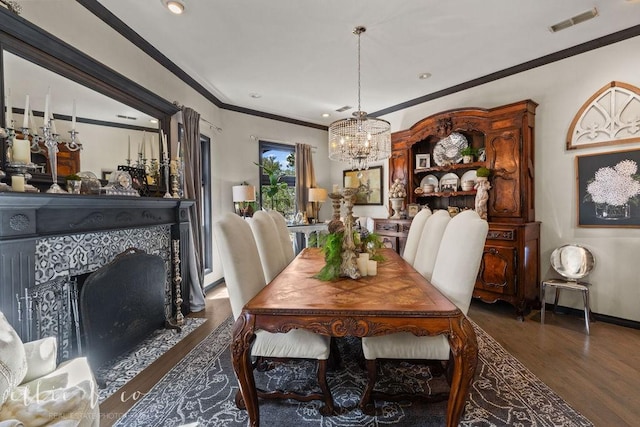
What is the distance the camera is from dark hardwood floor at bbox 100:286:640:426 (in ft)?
5.60

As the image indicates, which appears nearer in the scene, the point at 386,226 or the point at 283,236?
the point at 283,236

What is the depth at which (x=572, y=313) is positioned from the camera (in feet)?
10.3

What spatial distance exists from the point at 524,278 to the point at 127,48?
4512 millimetres

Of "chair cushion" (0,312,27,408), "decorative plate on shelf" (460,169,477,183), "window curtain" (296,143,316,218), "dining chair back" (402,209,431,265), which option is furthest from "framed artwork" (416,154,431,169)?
"chair cushion" (0,312,27,408)

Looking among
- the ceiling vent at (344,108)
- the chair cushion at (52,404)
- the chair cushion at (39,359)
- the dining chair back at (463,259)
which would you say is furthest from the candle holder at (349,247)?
the ceiling vent at (344,108)

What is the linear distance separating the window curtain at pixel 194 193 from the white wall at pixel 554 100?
32cm

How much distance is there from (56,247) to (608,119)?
484 cm

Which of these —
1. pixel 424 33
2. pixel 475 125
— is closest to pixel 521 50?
pixel 475 125

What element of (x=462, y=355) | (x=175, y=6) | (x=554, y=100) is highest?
(x=175, y=6)

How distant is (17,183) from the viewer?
5.26 feet

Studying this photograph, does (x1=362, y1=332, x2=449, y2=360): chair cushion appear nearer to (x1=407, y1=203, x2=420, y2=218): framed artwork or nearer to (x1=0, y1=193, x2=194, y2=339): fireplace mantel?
(x1=0, y1=193, x2=194, y2=339): fireplace mantel

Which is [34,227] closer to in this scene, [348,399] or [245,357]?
[245,357]

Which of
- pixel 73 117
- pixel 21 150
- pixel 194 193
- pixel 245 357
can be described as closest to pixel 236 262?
pixel 245 357

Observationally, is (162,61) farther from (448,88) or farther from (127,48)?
(448,88)
